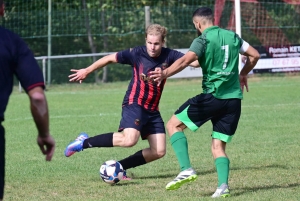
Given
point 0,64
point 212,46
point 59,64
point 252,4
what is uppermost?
point 0,64

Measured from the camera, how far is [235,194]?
6238 mm

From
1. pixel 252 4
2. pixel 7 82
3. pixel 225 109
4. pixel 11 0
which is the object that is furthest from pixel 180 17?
pixel 7 82

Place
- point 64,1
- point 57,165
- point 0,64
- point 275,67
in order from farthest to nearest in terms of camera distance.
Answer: point 64,1
point 275,67
point 57,165
point 0,64

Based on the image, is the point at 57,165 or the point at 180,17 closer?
the point at 57,165

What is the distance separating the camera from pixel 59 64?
22.4 meters

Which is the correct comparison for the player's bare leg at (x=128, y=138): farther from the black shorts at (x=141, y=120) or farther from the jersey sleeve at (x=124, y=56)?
the jersey sleeve at (x=124, y=56)

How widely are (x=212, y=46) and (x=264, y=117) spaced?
672 centimetres

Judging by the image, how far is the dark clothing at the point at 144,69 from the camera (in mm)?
6910

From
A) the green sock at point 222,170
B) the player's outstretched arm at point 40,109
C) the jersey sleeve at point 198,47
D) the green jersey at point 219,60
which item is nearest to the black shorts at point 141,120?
the green jersey at point 219,60

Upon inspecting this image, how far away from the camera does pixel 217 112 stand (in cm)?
631

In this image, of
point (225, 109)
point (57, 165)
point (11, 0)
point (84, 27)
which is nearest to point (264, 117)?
point (57, 165)

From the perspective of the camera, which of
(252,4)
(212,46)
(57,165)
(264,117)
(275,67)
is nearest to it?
(212,46)

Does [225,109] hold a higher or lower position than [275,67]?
higher

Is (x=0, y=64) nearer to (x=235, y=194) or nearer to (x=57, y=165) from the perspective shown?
(x=235, y=194)
